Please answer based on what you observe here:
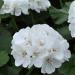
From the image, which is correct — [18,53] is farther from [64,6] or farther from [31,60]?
[64,6]

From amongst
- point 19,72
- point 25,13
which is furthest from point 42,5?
point 19,72

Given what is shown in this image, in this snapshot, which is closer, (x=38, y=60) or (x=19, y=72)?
(x=38, y=60)

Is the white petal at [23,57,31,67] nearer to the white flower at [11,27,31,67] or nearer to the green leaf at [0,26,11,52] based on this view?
the white flower at [11,27,31,67]

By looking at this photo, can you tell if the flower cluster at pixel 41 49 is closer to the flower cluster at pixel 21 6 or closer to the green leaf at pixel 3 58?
the green leaf at pixel 3 58

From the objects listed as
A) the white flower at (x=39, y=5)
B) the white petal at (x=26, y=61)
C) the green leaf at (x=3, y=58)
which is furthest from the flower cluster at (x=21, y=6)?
the white petal at (x=26, y=61)

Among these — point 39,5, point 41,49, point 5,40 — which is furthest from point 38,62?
point 39,5

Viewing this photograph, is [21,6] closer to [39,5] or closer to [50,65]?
[39,5]
